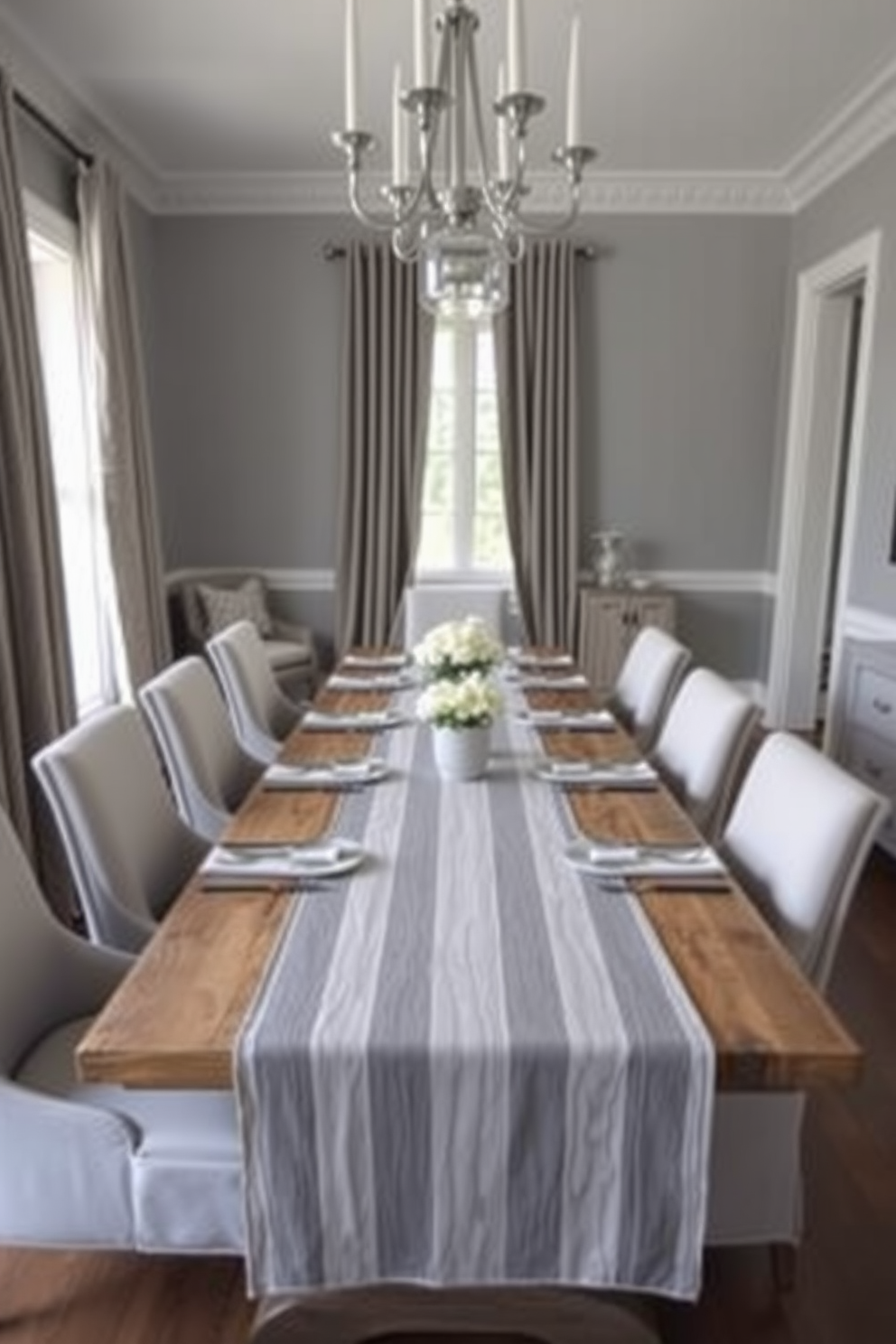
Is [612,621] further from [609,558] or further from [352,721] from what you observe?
[352,721]

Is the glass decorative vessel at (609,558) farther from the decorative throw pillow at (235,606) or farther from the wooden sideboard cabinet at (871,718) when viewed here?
the decorative throw pillow at (235,606)

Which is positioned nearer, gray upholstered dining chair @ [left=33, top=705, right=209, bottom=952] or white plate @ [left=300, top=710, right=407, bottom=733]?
gray upholstered dining chair @ [left=33, top=705, right=209, bottom=952]

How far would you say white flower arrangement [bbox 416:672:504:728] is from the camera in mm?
1859

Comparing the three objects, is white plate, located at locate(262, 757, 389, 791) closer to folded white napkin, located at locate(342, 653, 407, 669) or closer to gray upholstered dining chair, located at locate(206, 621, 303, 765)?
gray upholstered dining chair, located at locate(206, 621, 303, 765)

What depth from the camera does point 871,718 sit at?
329cm

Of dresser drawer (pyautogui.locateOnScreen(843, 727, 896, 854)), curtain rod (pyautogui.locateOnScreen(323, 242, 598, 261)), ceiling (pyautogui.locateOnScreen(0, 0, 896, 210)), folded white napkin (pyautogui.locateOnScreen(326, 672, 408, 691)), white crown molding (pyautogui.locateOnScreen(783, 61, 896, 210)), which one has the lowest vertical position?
dresser drawer (pyautogui.locateOnScreen(843, 727, 896, 854))

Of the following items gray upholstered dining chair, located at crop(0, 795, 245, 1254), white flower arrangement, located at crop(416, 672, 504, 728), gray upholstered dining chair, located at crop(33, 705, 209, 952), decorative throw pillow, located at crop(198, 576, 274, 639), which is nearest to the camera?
gray upholstered dining chair, located at crop(0, 795, 245, 1254)

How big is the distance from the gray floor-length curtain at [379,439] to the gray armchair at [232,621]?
1.09 feet

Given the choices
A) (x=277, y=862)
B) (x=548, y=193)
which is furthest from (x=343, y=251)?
(x=277, y=862)

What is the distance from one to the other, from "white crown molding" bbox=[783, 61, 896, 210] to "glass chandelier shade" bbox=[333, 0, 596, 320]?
201 centimetres

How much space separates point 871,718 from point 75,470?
3284 mm

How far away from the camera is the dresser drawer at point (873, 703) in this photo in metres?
3.14

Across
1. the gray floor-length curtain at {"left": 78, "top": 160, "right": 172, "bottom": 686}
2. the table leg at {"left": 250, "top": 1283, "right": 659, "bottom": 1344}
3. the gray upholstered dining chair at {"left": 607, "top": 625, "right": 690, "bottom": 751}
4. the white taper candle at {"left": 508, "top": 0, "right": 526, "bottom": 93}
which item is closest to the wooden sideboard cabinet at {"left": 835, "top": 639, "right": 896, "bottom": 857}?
the gray upholstered dining chair at {"left": 607, "top": 625, "right": 690, "bottom": 751}

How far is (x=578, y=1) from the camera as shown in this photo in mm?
2939
